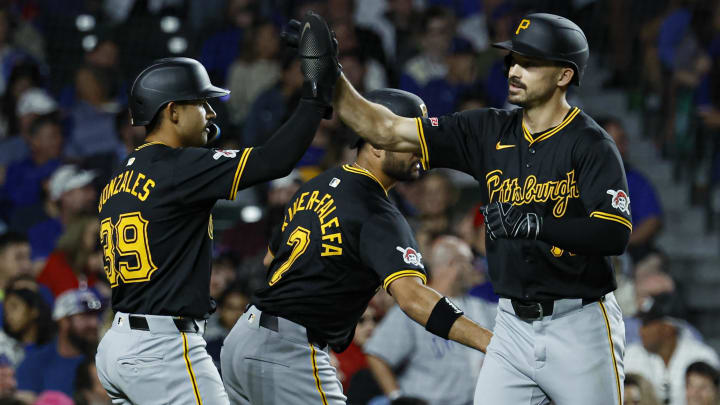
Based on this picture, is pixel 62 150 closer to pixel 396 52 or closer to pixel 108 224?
pixel 396 52

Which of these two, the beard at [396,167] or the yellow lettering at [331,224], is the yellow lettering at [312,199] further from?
the beard at [396,167]

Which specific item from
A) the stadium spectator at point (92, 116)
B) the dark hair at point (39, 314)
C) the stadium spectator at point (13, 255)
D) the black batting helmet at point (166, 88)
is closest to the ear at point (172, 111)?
the black batting helmet at point (166, 88)

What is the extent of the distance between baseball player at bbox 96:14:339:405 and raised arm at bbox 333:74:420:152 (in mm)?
215

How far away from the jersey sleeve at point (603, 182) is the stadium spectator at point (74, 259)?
4713 millimetres

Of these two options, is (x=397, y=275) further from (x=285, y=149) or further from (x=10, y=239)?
(x=10, y=239)

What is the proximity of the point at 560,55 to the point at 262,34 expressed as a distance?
6.18m

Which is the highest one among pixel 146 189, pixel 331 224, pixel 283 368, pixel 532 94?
pixel 532 94

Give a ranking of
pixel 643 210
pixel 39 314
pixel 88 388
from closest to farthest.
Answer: pixel 88 388, pixel 39 314, pixel 643 210

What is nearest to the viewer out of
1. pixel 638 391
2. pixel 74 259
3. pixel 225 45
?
pixel 638 391

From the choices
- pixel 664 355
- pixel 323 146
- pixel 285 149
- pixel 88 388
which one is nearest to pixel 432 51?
pixel 323 146

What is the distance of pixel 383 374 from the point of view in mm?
6445

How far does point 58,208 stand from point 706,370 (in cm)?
486

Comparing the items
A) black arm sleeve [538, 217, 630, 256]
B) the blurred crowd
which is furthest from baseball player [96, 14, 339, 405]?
the blurred crowd

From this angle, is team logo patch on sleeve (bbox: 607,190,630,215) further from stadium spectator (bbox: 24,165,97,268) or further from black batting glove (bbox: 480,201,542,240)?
stadium spectator (bbox: 24,165,97,268)
